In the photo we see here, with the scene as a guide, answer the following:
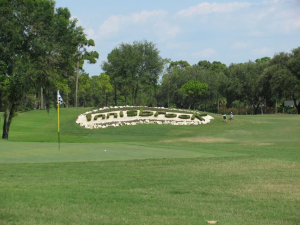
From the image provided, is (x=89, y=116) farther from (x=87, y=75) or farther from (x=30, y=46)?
(x=87, y=75)

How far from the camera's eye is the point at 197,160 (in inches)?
647

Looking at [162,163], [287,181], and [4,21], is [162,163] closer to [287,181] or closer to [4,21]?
[287,181]

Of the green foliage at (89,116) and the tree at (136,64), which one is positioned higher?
the tree at (136,64)

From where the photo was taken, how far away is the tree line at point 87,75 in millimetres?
29453

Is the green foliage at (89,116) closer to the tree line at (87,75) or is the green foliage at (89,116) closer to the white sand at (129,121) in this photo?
the white sand at (129,121)

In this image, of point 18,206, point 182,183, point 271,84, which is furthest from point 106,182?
point 271,84

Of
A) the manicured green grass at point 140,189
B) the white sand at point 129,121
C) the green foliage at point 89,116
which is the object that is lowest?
the manicured green grass at point 140,189

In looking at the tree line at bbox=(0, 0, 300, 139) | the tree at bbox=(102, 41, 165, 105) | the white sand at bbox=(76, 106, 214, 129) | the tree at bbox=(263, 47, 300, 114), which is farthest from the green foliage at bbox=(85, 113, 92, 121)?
the tree at bbox=(263, 47, 300, 114)

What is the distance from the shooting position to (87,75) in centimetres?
8175

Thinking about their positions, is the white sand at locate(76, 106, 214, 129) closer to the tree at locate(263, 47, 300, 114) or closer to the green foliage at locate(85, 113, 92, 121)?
the green foliage at locate(85, 113, 92, 121)

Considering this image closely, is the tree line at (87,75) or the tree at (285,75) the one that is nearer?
the tree line at (87,75)

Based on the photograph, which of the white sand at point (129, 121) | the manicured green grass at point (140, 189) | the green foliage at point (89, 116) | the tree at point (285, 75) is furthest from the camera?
the tree at point (285, 75)

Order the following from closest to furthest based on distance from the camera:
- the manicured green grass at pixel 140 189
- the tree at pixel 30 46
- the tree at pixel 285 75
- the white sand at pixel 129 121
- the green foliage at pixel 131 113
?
the manicured green grass at pixel 140 189 → the tree at pixel 30 46 → the white sand at pixel 129 121 → the green foliage at pixel 131 113 → the tree at pixel 285 75

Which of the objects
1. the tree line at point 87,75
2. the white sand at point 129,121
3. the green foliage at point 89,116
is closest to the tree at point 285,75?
the tree line at point 87,75
